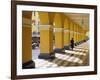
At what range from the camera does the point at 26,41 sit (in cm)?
180

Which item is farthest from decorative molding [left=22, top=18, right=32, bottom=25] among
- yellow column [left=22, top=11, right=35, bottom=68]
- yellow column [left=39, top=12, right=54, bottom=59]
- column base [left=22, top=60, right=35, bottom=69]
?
column base [left=22, top=60, right=35, bottom=69]

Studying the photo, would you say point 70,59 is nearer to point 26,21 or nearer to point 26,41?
point 26,41

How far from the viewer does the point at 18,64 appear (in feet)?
5.80

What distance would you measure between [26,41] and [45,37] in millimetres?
220

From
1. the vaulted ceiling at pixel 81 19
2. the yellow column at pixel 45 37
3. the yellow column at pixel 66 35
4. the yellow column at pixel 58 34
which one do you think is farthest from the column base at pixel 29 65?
the vaulted ceiling at pixel 81 19

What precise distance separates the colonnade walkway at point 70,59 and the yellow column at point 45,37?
0.06 m

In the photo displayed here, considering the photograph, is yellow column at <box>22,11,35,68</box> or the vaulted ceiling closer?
yellow column at <box>22,11,35,68</box>

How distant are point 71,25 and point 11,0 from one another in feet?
2.15

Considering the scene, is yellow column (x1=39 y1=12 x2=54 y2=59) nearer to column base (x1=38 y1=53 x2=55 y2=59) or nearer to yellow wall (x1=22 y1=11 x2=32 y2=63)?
column base (x1=38 y1=53 x2=55 y2=59)

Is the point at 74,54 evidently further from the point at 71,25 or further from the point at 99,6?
the point at 99,6

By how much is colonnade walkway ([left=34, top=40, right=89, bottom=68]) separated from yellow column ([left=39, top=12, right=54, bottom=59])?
0.19ft

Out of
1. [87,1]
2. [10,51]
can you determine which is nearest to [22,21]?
[10,51]

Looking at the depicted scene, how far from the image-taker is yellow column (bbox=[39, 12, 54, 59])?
6.05 ft

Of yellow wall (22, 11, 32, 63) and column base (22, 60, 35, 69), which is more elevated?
yellow wall (22, 11, 32, 63)
